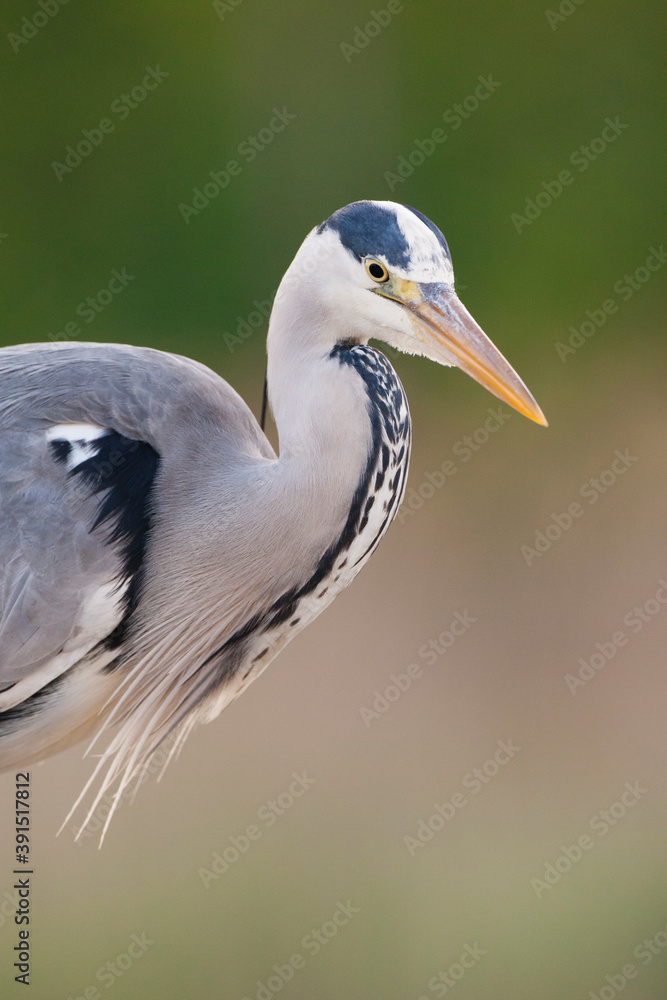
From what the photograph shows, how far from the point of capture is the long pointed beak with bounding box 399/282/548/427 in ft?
3.84

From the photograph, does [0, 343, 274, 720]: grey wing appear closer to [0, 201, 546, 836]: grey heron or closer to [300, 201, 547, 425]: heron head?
[0, 201, 546, 836]: grey heron

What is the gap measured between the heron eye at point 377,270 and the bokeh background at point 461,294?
1.77 meters

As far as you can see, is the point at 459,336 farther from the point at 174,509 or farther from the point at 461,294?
the point at 461,294

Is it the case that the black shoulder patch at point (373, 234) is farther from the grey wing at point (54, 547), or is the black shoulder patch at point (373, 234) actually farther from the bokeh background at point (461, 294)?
the bokeh background at point (461, 294)

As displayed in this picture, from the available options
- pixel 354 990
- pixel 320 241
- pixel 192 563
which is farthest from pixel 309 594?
pixel 354 990

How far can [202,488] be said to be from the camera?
1.33 metres

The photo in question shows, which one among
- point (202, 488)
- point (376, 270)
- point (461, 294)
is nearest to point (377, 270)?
point (376, 270)

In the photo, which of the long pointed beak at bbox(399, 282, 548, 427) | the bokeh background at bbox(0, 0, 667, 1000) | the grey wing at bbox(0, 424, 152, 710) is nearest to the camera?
the long pointed beak at bbox(399, 282, 548, 427)

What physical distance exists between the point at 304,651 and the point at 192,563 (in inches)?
80.6

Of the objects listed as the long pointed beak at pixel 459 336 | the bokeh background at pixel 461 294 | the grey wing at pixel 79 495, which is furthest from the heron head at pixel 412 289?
the bokeh background at pixel 461 294

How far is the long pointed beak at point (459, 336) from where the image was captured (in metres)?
1.17

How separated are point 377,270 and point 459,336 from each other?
12 cm

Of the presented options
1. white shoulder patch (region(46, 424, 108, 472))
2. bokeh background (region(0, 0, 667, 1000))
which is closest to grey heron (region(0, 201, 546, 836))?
white shoulder patch (region(46, 424, 108, 472))

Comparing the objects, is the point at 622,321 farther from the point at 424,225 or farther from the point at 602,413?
the point at 424,225
